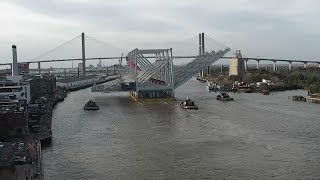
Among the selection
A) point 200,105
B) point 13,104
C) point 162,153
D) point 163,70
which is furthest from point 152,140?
point 163,70

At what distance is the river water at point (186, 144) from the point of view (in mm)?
5215

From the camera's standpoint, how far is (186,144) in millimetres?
6664

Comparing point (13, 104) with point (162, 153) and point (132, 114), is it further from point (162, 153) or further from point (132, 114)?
point (162, 153)

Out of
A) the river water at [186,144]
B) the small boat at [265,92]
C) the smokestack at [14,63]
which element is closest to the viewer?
the river water at [186,144]

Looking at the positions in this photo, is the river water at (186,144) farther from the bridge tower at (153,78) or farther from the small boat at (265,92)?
the small boat at (265,92)

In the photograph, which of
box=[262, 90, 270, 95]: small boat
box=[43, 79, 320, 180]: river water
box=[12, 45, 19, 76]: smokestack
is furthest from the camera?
box=[262, 90, 270, 95]: small boat

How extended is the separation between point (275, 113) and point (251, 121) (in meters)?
1.37

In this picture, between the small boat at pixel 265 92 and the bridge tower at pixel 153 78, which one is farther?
the small boat at pixel 265 92

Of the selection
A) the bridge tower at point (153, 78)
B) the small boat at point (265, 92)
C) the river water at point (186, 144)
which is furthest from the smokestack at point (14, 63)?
the small boat at point (265, 92)

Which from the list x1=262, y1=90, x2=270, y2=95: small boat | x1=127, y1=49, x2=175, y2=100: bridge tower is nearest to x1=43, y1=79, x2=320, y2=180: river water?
x1=127, y1=49, x2=175, y2=100: bridge tower

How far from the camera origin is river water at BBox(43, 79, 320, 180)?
5.21 m

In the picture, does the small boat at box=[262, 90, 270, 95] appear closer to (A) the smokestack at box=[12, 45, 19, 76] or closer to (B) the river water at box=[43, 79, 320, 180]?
(B) the river water at box=[43, 79, 320, 180]

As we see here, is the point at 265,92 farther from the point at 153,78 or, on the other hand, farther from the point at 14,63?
the point at 14,63

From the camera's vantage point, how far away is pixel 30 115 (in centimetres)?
848
